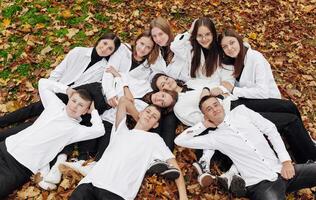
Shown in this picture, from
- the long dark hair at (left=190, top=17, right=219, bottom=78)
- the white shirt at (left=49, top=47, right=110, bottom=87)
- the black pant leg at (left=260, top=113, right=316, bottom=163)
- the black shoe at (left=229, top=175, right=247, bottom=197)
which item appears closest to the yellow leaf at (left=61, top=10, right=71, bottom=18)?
the white shirt at (left=49, top=47, right=110, bottom=87)

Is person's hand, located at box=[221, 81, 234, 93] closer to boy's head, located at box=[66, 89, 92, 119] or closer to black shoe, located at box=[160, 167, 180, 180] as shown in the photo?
black shoe, located at box=[160, 167, 180, 180]

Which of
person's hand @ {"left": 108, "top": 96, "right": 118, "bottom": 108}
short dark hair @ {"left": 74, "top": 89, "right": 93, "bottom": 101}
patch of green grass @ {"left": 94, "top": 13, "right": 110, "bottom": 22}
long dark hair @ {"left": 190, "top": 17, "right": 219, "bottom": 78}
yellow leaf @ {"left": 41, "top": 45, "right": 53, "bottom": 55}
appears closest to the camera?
short dark hair @ {"left": 74, "top": 89, "right": 93, "bottom": 101}

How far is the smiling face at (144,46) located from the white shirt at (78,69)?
2.26 ft

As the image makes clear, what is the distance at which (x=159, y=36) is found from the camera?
21.5 ft

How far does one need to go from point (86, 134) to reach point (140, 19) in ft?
13.0

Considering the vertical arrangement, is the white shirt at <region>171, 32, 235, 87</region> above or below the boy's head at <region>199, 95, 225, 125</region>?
above

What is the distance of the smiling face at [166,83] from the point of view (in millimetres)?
6520

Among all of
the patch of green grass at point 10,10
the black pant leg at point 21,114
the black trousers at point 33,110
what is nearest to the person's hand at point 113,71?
the black trousers at point 33,110

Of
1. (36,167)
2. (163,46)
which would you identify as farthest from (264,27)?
(36,167)

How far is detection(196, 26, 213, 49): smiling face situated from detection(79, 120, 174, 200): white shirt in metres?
1.87

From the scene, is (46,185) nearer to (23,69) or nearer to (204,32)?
(23,69)

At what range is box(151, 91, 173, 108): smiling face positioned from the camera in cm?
616

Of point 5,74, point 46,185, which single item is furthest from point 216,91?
point 5,74

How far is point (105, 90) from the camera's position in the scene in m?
6.48
